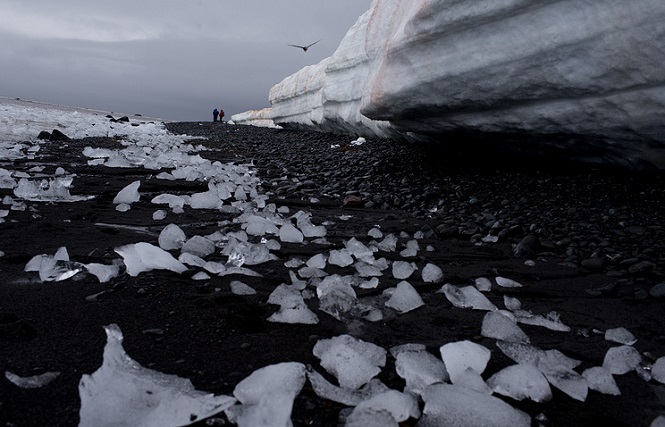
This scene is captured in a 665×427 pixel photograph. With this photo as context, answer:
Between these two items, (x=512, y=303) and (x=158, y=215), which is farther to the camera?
(x=158, y=215)

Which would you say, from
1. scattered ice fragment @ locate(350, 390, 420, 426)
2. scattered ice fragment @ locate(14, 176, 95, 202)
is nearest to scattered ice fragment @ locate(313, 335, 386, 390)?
scattered ice fragment @ locate(350, 390, 420, 426)

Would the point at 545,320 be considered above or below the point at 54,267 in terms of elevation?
below

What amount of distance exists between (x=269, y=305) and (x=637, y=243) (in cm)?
242

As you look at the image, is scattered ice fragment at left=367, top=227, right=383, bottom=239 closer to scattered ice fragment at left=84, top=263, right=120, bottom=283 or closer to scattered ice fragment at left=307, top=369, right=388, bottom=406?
scattered ice fragment at left=84, top=263, right=120, bottom=283

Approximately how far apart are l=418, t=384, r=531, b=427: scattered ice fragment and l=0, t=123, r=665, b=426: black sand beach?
0.21 feet

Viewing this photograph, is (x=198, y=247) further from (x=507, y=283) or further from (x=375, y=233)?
(x=507, y=283)

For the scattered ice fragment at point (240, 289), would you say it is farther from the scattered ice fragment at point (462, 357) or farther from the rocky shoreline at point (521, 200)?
the rocky shoreline at point (521, 200)

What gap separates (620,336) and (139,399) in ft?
5.69

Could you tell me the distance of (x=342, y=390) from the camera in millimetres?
1263

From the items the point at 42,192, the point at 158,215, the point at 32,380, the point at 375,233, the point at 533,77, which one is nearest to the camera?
the point at 32,380

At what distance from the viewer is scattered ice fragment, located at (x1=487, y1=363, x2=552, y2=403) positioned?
1.28 meters

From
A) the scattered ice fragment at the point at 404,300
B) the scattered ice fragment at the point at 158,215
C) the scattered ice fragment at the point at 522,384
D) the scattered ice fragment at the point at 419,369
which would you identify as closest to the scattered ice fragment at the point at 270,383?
the scattered ice fragment at the point at 419,369

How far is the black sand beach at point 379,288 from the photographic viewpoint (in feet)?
4.23

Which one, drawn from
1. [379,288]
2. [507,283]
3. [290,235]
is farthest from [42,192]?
[507,283]
